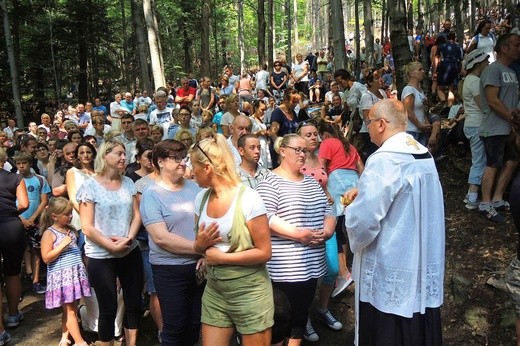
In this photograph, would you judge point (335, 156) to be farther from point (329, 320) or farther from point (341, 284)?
point (329, 320)

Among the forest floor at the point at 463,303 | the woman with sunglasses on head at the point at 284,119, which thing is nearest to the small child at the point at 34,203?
the forest floor at the point at 463,303

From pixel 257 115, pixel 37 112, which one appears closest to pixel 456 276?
pixel 257 115

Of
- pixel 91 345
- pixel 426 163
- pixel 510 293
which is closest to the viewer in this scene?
pixel 426 163

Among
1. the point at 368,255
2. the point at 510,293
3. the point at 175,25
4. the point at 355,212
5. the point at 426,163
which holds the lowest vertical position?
the point at 510,293

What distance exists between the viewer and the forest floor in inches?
166

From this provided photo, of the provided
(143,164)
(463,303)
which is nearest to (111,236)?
(143,164)

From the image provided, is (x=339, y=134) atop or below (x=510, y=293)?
atop

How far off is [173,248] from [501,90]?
4157 millimetres

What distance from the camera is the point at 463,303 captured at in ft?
14.8

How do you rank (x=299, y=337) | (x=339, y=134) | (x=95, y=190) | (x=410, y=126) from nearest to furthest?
(x=299, y=337) < (x=95, y=190) < (x=339, y=134) < (x=410, y=126)

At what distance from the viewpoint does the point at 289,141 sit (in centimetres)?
357

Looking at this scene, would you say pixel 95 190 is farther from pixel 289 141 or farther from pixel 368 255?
pixel 368 255

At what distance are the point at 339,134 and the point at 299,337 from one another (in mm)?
2408

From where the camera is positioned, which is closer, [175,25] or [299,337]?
[299,337]
